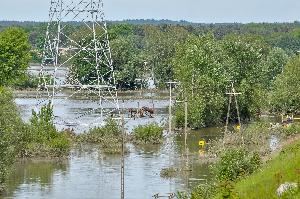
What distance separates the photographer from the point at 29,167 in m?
44.6

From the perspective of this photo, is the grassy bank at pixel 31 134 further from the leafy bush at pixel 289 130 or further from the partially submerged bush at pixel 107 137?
the leafy bush at pixel 289 130

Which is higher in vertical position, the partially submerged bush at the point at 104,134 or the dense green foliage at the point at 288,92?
the dense green foliage at the point at 288,92

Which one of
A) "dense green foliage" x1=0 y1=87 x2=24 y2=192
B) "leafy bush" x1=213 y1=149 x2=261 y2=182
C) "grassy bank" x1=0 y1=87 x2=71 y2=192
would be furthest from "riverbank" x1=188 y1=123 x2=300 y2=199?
"dense green foliage" x1=0 y1=87 x2=24 y2=192

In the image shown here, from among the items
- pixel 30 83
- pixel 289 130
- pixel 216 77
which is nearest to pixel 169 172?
pixel 289 130

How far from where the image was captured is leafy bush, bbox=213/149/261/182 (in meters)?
28.9

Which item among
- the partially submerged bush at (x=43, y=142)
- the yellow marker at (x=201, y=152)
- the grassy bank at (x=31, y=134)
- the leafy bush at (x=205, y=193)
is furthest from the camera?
the yellow marker at (x=201, y=152)

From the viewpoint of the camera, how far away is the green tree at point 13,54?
→ 302 feet

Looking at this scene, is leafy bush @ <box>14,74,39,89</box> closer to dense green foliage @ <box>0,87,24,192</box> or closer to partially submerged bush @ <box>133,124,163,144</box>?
partially submerged bush @ <box>133,124,163,144</box>

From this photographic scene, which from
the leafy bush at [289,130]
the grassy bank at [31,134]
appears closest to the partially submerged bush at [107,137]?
the grassy bank at [31,134]

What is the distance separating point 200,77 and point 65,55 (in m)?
87.5

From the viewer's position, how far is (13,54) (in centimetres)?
9356

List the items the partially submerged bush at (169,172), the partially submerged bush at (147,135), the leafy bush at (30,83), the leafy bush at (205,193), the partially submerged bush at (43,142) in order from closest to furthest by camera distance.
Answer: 1. the leafy bush at (205,193)
2. the partially submerged bush at (169,172)
3. the partially submerged bush at (43,142)
4. the partially submerged bush at (147,135)
5. the leafy bush at (30,83)

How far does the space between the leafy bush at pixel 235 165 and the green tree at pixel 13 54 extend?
63420mm

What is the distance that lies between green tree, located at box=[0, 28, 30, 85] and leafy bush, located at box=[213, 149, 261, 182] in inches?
2497
